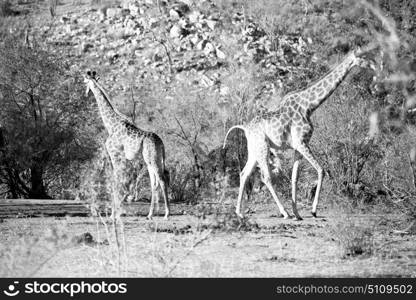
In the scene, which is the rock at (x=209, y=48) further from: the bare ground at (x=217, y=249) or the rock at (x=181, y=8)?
the bare ground at (x=217, y=249)

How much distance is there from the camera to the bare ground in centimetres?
877

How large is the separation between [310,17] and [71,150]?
15.6 m

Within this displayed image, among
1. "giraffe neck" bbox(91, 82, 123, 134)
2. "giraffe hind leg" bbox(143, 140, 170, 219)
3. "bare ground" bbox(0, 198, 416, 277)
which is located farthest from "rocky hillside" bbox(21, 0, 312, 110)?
"bare ground" bbox(0, 198, 416, 277)

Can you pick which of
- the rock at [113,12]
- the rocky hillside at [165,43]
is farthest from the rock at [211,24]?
the rock at [113,12]

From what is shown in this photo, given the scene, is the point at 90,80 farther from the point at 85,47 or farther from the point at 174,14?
the point at 174,14

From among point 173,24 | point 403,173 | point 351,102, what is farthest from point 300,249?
point 173,24

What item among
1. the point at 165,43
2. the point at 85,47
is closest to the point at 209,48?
the point at 165,43

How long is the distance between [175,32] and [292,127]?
2301 cm

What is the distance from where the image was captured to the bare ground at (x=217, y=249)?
28.8ft

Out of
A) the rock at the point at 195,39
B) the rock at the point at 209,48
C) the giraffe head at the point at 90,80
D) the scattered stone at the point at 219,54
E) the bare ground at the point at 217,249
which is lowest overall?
the bare ground at the point at 217,249

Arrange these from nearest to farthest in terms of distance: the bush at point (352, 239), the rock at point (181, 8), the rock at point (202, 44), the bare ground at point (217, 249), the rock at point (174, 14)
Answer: the bare ground at point (217, 249)
the bush at point (352, 239)
the rock at point (202, 44)
the rock at point (174, 14)
the rock at point (181, 8)

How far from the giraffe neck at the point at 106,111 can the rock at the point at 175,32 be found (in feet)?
69.7

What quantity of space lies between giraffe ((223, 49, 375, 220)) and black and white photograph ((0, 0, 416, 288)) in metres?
0.03

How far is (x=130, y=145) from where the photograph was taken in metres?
13.6
